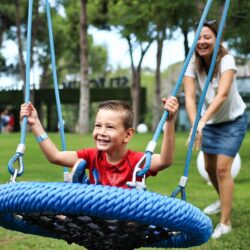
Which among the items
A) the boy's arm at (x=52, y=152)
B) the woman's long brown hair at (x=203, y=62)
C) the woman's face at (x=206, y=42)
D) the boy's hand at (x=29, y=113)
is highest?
the woman's face at (x=206, y=42)

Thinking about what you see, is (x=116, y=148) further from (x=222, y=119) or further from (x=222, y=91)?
(x=222, y=119)

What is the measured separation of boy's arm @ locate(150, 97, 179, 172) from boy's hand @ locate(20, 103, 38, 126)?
0.65 metres

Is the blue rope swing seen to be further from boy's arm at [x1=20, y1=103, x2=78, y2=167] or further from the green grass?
the green grass

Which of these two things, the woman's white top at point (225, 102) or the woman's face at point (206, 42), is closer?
the woman's face at point (206, 42)

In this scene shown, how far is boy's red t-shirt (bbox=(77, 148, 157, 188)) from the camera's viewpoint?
9.91 ft

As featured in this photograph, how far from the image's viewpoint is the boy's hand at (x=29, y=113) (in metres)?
3.14

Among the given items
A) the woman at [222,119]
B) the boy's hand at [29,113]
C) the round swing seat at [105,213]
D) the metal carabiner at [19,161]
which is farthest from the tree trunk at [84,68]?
the round swing seat at [105,213]

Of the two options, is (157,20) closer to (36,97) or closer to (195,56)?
(195,56)

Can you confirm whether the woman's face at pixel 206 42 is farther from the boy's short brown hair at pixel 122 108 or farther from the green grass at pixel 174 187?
the boy's short brown hair at pixel 122 108

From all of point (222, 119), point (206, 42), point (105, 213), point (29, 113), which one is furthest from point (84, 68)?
point (105, 213)

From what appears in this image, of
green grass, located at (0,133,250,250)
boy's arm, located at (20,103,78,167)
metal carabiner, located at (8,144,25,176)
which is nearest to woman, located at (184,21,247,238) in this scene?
green grass, located at (0,133,250,250)

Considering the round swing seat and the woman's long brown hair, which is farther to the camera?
the woman's long brown hair

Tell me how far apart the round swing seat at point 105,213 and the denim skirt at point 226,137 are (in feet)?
6.40

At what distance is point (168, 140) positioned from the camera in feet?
9.52
